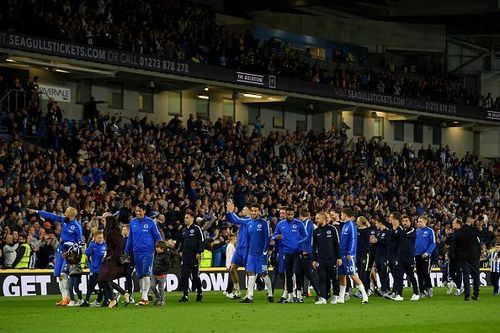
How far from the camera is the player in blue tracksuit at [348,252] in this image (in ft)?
80.8

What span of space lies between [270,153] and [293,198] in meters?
4.36

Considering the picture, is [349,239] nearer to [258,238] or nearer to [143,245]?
[258,238]

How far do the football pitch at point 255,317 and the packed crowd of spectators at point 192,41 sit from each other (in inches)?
647

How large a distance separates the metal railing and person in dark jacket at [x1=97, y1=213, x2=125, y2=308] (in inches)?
692

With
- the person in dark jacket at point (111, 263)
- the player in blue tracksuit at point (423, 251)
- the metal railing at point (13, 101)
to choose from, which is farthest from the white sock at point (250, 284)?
the metal railing at point (13, 101)

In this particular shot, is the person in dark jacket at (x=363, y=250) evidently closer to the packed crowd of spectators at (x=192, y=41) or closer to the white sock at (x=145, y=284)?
the white sock at (x=145, y=284)

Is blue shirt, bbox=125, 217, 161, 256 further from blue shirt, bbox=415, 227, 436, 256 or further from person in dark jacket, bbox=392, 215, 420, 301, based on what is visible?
blue shirt, bbox=415, 227, 436, 256

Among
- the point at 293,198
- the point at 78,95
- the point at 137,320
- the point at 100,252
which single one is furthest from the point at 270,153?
the point at 137,320

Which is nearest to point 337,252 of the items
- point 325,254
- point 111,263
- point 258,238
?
point 325,254

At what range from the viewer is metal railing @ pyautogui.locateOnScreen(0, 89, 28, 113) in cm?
3950

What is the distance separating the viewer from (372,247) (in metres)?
28.7

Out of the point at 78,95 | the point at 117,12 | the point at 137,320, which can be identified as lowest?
the point at 137,320

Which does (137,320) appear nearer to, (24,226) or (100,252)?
(100,252)

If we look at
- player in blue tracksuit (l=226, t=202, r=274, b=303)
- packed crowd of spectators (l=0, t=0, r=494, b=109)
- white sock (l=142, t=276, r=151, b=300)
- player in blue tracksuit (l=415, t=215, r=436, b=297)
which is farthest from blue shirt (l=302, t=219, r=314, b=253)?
packed crowd of spectators (l=0, t=0, r=494, b=109)
